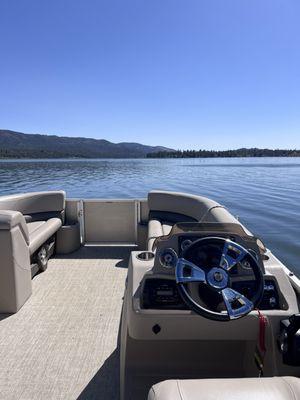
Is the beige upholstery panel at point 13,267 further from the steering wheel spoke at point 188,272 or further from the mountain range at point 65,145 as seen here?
the mountain range at point 65,145

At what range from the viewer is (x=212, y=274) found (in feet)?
5.40

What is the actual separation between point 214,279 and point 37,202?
3.81 meters

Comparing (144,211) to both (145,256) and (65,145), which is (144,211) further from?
(65,145)

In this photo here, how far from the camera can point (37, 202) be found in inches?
194

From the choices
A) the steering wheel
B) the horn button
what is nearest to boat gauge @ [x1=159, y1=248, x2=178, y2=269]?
the steering wheel

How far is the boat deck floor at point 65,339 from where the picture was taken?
221 centimetres

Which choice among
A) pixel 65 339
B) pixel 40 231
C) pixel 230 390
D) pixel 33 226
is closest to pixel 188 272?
pixel 230 390

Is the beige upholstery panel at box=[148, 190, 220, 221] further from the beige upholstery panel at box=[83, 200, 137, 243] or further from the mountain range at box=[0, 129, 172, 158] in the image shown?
the mountain range at box=[0, 129, 172, 158]

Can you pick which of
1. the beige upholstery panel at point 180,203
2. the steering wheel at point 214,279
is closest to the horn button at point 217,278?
the steering wheel at point 214,279

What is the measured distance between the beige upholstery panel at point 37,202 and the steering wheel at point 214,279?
134 inches

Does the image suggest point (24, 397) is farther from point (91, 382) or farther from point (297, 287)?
point (297, 287)

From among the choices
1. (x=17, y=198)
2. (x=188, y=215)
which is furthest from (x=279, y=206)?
(x=17, y=198)

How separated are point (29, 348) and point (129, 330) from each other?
112cm

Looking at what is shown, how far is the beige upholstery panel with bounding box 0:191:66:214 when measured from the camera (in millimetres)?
4629
